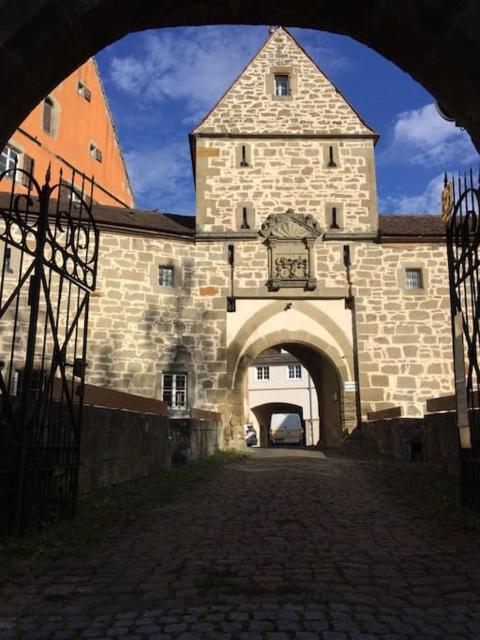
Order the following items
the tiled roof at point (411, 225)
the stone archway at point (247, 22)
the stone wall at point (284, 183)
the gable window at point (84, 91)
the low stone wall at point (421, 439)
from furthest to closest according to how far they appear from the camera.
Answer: the gable window at point (84, 91)
the stone wall at point (284, 183)
the tiled roof at point (411, 225)
the low stone wall at point (421, 439)
the stone archway at point (247, 22)

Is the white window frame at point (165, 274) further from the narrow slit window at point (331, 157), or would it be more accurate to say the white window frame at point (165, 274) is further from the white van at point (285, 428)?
the white van at point (285, 428)

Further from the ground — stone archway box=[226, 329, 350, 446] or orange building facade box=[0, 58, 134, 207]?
orange building facade box=[0, 58, 134, 207]

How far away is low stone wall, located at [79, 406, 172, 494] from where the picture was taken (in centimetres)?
675

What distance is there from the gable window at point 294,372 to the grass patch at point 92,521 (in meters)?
34.2

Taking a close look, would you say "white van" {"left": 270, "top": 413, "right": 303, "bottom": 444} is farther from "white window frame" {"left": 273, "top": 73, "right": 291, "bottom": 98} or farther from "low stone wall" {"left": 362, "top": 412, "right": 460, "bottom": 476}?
"low stone wall" {"left": 362, "top": 412, "right": 460, "bottom": 476}

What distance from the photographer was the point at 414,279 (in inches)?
709

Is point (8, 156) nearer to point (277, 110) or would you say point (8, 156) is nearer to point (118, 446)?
point (277, 110)

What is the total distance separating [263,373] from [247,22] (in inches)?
1649

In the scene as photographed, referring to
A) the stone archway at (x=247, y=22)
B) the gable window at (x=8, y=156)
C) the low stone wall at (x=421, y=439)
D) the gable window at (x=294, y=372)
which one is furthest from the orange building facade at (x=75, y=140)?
the stone archway at (x=247, y=22)

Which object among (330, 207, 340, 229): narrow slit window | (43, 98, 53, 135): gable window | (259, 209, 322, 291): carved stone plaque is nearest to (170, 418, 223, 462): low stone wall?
(259, 209, 322, 291): carved stone plaque

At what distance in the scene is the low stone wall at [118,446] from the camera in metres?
6.75

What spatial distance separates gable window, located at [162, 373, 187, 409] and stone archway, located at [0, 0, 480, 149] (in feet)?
47.9

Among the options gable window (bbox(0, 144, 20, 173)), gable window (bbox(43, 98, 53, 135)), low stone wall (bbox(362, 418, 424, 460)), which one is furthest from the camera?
gable window (bbox(43, 98, 53, 135))

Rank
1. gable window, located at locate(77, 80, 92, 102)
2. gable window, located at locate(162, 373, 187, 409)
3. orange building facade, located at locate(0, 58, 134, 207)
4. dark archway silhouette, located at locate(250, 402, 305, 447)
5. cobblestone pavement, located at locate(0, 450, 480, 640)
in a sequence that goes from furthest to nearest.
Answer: dark archway silhouette, located at locate(250, 402, 305, 447)
gable window, located at locate(77, 80, 92, 102)
orange building facade, located at locate(0, 58, 134, 207)
gable window, located at locate(162, 373, 187, 409)
cobblestone pavement, located at locate(0, 450, 480, 640)
